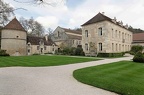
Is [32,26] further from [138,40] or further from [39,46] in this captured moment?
[138,40]

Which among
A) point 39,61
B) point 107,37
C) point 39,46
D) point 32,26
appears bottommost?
point 39,61

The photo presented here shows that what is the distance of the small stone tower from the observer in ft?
105

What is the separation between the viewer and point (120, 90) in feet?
17.4

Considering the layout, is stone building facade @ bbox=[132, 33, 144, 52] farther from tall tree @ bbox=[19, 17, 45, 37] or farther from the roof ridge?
tall tree @ bbox=[19, 17, 45, 37]

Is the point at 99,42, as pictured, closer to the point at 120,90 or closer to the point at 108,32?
the point at 108,32

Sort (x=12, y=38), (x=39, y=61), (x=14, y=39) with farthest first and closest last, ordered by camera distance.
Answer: (x=14, y=39) < (x=12, y=38) < (x=39, y=61)

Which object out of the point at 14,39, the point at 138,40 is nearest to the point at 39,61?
the point at 14,39

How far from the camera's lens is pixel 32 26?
51.7 metres

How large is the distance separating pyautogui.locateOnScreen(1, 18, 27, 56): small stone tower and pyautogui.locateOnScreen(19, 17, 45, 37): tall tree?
1732 cm

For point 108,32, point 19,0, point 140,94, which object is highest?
point 108,32

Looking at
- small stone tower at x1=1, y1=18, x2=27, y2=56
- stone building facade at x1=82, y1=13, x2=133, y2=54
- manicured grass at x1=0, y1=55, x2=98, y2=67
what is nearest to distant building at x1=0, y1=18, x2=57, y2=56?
small stone tower at x1=1, y1=18, x2=27, y2=56

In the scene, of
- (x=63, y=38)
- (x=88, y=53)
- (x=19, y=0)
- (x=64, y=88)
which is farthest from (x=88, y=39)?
(x=19, y=0)

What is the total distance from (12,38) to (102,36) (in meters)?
19.5

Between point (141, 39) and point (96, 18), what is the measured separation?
55.8 feet
